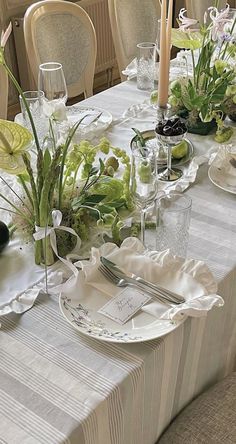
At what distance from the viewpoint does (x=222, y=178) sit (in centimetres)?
122

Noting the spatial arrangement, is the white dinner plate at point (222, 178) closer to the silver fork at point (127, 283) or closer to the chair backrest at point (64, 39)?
the silver fork at point (127, 283)

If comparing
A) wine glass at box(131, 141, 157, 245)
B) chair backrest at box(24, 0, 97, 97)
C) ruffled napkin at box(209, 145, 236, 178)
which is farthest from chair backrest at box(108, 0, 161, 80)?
wine glass at box(131, 141, 157, 245)

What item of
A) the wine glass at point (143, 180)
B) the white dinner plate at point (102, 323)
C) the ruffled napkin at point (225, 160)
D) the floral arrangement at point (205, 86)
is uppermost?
the floral arrangement at point (205, 86)

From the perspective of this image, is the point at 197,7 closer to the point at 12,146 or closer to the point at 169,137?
the point at 169,137

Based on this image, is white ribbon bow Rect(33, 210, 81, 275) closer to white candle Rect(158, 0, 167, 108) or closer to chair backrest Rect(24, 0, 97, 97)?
white candle Rect(158, 0, 167, 108)

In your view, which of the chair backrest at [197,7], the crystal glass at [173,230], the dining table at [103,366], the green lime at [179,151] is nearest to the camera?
the dining table at [103,366]

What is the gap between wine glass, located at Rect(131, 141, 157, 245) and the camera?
1.05m

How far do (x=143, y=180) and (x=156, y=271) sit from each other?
0.77 feet

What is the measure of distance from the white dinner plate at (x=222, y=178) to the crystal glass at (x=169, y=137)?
0.25 feet

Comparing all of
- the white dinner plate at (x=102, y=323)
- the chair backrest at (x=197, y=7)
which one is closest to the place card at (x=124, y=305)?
the white dinner plate at (x=102, y=323)

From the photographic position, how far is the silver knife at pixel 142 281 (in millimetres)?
850

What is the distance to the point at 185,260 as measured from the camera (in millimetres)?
906

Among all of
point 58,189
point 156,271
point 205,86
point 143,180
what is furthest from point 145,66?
point 156,271

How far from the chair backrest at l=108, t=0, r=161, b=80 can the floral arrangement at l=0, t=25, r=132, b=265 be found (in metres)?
1.09
